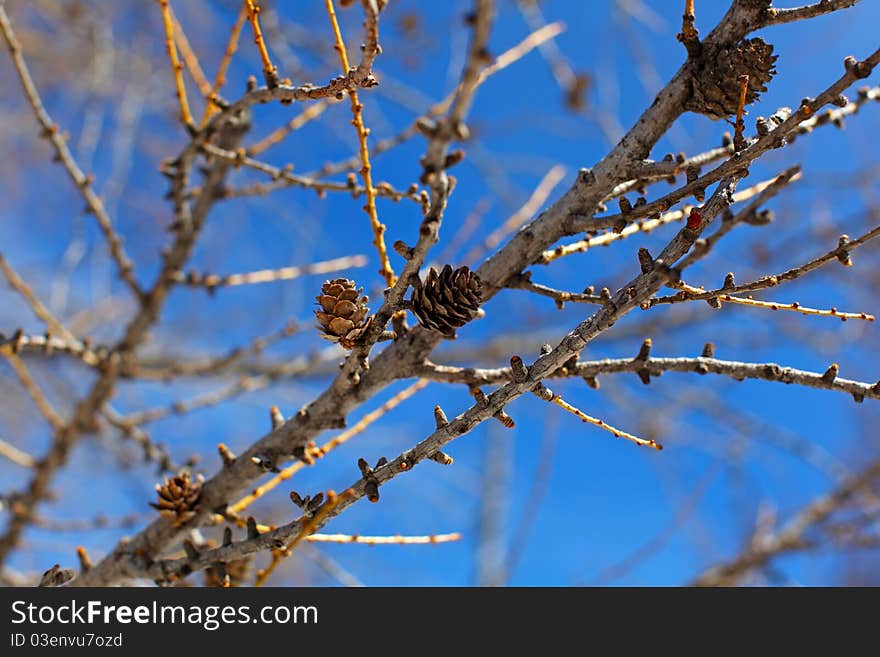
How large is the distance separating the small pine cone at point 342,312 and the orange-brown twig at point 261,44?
37 centimetres

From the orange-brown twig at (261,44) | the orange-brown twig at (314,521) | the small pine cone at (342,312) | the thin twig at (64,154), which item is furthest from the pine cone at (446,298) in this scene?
the thin twig at (64,154)

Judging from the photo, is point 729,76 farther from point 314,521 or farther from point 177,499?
point 177,499

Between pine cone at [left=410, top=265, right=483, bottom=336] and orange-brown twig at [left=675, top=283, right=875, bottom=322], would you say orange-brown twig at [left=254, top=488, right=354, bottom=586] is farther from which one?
orange-brown twig at [left=675, top=283, right=875, bottom=322]

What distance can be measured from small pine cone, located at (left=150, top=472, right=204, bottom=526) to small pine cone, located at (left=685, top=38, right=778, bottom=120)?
1205 mm

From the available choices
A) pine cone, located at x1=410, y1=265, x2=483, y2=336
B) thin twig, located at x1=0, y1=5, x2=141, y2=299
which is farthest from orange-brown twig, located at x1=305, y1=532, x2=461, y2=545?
thin twig, located at x1=0, y1=5, x2=141, y2=299

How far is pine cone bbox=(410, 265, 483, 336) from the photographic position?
3.31 feet

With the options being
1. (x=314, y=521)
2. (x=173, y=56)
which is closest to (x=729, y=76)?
(x=314, y=521)

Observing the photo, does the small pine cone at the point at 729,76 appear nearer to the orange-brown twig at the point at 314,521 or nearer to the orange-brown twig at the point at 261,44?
the orange-brown twig at the point at 261,44

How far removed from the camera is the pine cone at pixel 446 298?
1.01 meters
